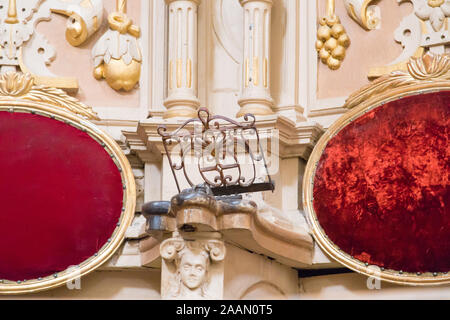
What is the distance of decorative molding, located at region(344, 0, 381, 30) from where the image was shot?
9.24 metres

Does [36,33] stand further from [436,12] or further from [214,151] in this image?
[436,12]

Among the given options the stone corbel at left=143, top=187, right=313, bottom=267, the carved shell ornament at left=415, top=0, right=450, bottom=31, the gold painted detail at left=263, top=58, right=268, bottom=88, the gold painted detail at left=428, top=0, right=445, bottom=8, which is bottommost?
the stone corbel at left=143, top=187, right=313, bottom=267

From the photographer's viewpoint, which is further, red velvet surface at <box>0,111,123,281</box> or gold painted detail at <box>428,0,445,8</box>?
gold painted detail at <box>428,0,445,8</box>

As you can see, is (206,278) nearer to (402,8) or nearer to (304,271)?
(304,271)

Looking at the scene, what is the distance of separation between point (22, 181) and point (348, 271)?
5.89ft

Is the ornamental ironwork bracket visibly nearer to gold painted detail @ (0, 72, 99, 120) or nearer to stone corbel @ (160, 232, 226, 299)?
stone corbel @ (160, 232, 226, 299)

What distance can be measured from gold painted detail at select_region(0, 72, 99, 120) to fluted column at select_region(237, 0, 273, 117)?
0.85 metres

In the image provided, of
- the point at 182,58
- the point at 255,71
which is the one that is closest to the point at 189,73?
the point at 182,58

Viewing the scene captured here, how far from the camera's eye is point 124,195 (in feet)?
29.6

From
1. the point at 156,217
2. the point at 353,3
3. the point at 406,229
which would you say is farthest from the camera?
the point at 353,3

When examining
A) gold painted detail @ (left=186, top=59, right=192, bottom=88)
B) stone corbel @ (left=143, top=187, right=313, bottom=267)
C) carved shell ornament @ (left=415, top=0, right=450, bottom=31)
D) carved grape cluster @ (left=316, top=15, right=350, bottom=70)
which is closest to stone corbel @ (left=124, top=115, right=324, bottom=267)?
stone corbel @ (left=143, top=187, right=313, bottom=267)

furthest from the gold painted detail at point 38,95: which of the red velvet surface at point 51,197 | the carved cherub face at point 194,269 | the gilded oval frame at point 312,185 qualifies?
the carved cherub face at point 194,269

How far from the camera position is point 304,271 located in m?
9.06

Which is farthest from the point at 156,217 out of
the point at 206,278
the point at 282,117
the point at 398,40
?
the point at 398,40
